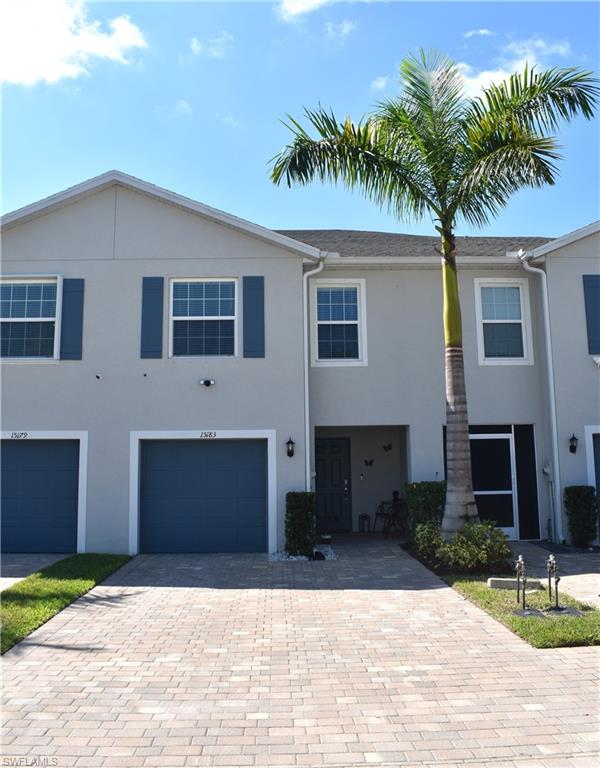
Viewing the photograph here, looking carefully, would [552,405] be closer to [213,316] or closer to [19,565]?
[213,316]

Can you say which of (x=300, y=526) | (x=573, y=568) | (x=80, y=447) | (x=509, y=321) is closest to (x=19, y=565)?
(x=80, y=447)

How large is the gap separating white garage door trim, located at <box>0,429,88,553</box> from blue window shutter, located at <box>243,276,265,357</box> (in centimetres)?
359

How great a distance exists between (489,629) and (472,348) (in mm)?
7151

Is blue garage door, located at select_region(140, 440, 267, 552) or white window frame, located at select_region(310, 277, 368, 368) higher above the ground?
white window frame, located at select_region(310, 277, 368, 368)

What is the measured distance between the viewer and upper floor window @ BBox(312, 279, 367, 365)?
1309 centimetres

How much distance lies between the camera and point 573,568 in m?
10.4

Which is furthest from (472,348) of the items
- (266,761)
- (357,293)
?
(266,761)

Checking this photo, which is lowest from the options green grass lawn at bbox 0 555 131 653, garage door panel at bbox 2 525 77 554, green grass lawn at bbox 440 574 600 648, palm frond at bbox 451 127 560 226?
green grass lawn at bbox 440 574 600 648

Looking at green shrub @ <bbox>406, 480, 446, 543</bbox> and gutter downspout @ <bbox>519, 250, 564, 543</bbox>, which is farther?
gutter downspout @ <bbox>519, 250, 564, 543</bbox>

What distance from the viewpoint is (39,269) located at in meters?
12.4

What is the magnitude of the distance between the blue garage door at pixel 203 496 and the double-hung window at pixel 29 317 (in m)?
2.85

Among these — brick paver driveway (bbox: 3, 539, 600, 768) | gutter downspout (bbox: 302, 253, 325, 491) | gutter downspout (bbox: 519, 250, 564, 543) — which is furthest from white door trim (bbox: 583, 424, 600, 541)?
gutter downspout (bbox: 302, 253, 325, 491)

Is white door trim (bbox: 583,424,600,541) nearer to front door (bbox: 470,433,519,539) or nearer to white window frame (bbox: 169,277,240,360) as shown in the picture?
front door (bbox: 470,433,519,539)

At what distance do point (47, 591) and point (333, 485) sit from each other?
7.60 m
